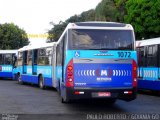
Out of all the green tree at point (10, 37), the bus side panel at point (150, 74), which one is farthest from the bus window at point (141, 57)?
the green tree at point (10, 37)

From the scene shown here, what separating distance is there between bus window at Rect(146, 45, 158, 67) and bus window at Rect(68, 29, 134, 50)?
7328 mm

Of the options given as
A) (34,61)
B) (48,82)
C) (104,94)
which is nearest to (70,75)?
(104,94)

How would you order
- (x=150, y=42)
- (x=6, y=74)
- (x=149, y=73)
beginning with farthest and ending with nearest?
(x=6, y=74) → (x=150, y=42) → (x=149, y=73)

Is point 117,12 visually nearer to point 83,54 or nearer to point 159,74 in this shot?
point 159,74

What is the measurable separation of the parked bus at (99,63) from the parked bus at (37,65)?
1010 centimetres

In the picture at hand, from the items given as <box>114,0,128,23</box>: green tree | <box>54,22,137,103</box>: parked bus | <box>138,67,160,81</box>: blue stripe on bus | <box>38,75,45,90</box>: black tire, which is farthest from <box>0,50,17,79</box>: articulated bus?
<box>54,22,137,103</box>: parked bus

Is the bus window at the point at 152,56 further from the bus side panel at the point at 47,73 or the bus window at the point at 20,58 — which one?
the bus window at the point at 20,58

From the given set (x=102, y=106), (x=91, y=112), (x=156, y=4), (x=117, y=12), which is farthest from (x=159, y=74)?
(x=117, y=12)

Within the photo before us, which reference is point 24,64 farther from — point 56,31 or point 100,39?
point 56,31

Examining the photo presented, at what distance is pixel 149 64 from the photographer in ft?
74.1

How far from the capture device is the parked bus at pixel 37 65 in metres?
25.9

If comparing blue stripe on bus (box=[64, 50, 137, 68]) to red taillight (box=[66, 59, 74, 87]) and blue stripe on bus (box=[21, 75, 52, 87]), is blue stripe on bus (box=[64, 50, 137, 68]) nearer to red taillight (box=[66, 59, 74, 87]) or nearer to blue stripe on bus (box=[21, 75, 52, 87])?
red taillight (box=[66, 59, 74, 87])

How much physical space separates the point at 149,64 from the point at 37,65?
28.3 feet

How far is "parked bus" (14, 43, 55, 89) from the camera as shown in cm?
2588
